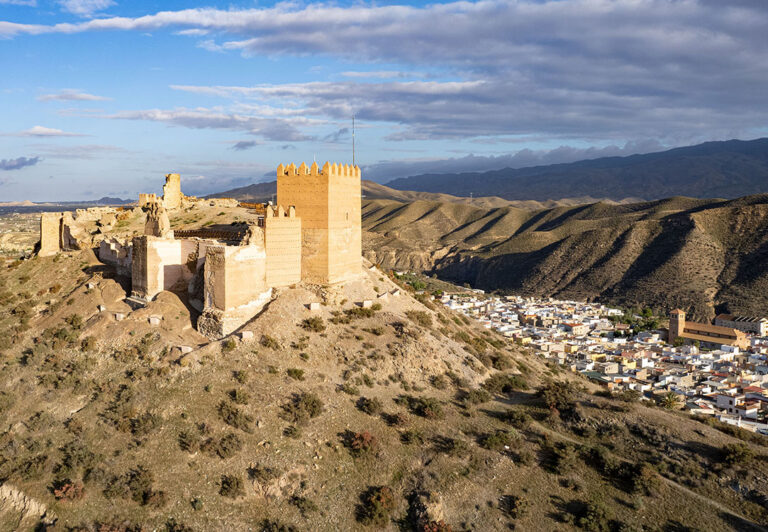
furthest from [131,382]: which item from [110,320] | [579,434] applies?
[579,434]

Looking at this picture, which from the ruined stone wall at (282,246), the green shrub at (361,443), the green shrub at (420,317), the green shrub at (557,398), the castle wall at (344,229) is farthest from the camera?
the green shrub at (420,317)

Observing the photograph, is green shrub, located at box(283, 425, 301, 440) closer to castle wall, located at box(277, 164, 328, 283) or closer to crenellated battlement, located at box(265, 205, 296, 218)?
castle wall, located at box(277, 164, 328, 283)

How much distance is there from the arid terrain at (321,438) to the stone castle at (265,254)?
0.65 m

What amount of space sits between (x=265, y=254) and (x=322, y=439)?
672 centimetres

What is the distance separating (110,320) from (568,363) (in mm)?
27209

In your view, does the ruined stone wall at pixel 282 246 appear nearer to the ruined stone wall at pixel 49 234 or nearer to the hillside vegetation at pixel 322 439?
the hillside vegetation at pixel 322 439

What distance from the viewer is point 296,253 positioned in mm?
20812

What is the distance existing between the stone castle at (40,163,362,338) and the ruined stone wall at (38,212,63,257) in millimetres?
7560

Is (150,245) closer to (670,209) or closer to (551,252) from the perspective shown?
(551,252)

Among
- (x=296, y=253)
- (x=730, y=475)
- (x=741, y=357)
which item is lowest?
(x=741, y=357)

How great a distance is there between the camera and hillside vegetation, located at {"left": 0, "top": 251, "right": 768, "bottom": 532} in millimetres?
13984

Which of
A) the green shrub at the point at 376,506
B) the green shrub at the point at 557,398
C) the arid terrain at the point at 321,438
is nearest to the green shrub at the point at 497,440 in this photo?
the arid terrain at the point at 321,438

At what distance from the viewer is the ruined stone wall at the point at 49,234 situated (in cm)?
2792

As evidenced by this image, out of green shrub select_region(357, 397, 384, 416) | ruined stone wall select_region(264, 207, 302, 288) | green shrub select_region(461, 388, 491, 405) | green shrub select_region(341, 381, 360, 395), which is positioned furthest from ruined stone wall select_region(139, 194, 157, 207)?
green shrub select_region(461, 388, 491, 405)
